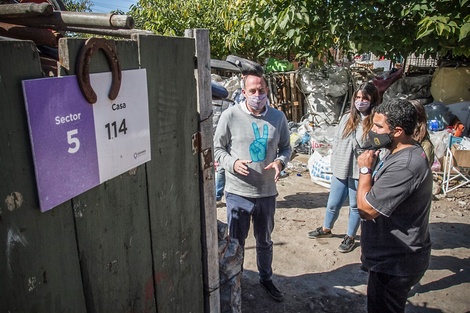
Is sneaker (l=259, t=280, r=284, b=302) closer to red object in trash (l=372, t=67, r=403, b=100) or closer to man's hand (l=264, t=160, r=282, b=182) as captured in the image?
man's hand (l=264, t=160, r=282, b=182)

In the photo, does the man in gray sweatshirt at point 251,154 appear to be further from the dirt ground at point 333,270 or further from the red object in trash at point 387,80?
the red object in trash at point 387,80

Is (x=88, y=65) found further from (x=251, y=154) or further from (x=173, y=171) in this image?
(x=251, y=154)

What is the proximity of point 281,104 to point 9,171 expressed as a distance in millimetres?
9351

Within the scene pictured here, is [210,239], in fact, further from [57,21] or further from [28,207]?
[57,21]

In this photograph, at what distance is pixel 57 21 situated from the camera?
4.03 feet

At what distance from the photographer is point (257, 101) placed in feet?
9.54

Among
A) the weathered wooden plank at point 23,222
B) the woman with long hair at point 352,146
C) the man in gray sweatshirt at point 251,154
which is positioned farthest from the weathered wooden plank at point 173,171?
the woman with long hair at point 352,146

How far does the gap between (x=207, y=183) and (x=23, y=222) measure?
1.03m

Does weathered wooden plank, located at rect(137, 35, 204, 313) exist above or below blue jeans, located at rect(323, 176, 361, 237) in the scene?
above

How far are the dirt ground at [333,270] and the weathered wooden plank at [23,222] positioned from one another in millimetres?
2408

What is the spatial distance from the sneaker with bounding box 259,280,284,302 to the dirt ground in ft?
0.16

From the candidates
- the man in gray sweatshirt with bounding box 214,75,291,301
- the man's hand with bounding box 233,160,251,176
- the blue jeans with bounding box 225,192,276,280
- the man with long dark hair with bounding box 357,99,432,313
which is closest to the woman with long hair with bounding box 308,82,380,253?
the man in gray sweatshirt with bounding box 214,75,291,301

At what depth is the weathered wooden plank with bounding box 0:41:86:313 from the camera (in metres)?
0.90

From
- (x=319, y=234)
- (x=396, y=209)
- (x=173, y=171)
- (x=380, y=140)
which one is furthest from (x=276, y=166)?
(x=319, y=234)
